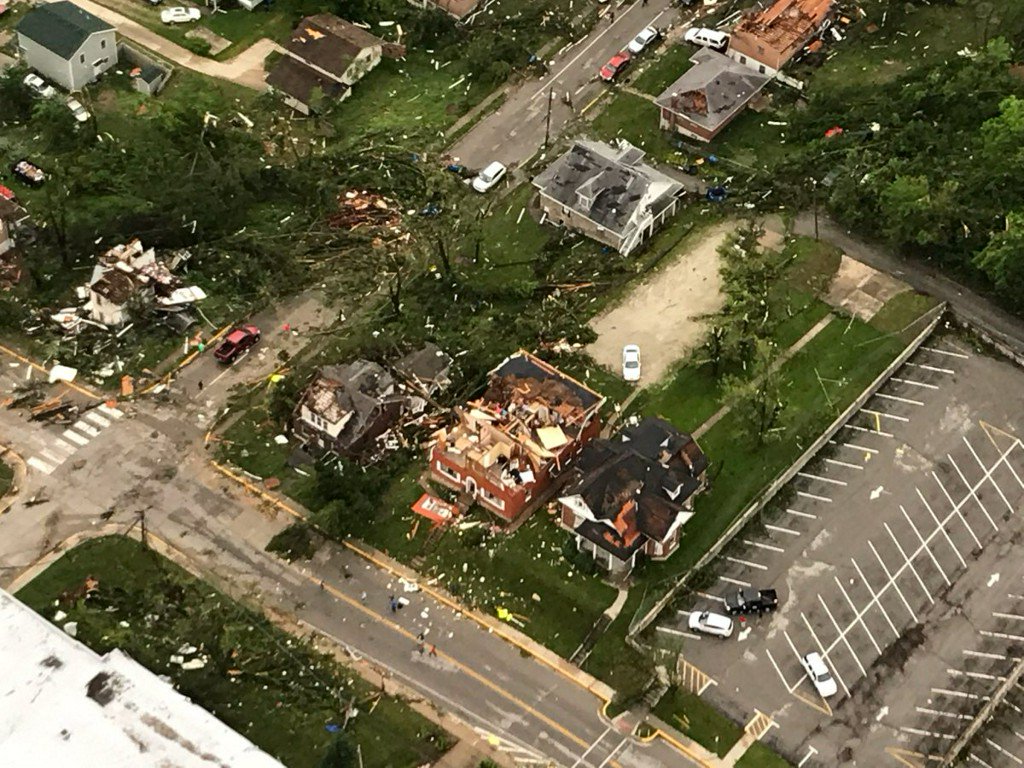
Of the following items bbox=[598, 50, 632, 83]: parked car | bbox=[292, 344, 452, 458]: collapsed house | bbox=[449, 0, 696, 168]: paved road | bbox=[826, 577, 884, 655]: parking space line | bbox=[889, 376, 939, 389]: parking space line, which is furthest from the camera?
bbox=[598, 50, 632, 83]: parked car

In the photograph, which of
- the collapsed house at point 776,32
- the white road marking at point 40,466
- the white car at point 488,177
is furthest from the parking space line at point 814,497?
the white road marking at point 40,466

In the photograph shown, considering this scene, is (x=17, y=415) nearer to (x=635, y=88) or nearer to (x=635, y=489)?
(x=635, y=489)

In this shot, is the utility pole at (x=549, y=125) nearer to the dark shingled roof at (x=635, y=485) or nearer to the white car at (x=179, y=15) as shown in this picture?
the white car at (x=179, y=15)

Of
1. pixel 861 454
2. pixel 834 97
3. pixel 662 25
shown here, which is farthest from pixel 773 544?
pixel 662 25

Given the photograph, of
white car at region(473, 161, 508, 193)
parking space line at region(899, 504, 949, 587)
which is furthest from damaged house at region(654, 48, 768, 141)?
parking space line at region(899, 504, 949, 587)

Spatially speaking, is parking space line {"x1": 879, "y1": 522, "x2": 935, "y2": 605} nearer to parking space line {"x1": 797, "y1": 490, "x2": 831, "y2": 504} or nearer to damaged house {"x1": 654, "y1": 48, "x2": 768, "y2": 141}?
parking space line {"x1": 797, "y1": 490, "x2": 831, "y2": 504}

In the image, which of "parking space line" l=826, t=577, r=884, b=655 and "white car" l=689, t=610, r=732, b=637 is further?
"parking space line" l=826, t=577, r=884, b=655
